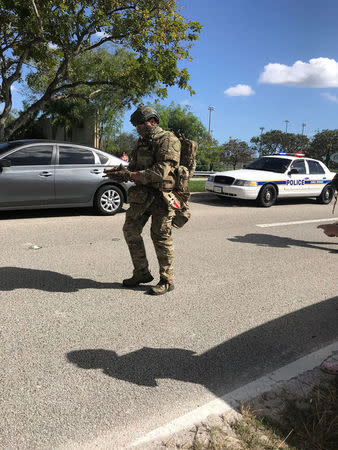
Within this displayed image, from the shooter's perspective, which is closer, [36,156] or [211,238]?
[211,238]

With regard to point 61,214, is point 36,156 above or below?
above

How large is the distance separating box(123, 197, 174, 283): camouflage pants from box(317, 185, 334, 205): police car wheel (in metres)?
10.5

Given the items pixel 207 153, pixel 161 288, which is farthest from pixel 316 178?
pixel 207 153

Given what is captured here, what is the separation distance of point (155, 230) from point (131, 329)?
1088 millimetres

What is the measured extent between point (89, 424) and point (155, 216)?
7.27 ft

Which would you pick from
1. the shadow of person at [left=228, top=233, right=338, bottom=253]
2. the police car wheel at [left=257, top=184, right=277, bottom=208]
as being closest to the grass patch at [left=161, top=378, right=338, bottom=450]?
the shadow of person at [left=228, top=233, right=338, bottom=253]

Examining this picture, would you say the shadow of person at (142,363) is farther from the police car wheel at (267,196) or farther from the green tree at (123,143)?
the green tree at (123,143)

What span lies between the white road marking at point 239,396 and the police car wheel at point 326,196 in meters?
11.0

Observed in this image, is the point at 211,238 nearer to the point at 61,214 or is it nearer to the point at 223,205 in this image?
the point at 61,214

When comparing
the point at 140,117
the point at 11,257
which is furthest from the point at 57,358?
the point at 11,257

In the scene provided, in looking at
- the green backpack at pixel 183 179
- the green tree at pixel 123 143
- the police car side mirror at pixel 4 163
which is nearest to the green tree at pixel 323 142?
the green tree at pixel 123 143

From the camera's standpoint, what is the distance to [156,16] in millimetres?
11383

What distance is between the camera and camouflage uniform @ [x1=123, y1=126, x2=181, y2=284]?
3796 millimetres

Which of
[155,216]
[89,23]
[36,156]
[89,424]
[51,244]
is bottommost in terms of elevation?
[89,424]
